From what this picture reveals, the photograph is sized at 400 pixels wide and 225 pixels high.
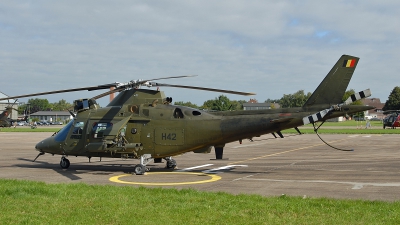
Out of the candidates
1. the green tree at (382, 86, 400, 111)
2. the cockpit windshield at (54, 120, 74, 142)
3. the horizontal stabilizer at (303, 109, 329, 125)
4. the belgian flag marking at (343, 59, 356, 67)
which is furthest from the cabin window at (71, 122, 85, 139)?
the green tree at (382, 86, 400, 111)

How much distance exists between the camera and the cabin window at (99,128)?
18.0 m

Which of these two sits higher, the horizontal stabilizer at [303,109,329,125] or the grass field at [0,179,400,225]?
the horizontal stabilizer at [303,109,329,125]

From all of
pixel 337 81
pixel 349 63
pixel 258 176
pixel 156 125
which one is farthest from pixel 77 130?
pixel 349 63

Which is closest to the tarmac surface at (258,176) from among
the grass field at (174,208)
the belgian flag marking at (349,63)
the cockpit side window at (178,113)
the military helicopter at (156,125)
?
the military helicopter at (156,125)

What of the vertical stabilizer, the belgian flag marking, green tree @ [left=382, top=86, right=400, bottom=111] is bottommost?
the vertical stabilizer

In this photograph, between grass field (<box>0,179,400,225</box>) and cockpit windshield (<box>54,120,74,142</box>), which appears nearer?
grass field (<box>0,179,400,225</box>)

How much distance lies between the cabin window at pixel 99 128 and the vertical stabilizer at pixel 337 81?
9.01 metres

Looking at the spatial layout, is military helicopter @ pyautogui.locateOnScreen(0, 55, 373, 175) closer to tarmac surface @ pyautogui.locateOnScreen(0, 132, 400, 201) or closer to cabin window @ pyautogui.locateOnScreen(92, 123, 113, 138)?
cabin window @ pyautogui.locateOnScreen(92, 123, 113, 138)

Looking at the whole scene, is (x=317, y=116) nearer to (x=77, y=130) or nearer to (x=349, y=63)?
(x=349, y=63)

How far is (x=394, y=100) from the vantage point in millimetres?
154250

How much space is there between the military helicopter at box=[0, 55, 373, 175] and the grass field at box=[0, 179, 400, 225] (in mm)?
5810

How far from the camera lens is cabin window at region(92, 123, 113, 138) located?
707 inches

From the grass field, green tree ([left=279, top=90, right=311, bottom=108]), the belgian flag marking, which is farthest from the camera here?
green tree ([left=279, top=90, right=311, bottom=108])

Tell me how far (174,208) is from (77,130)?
11.1m
